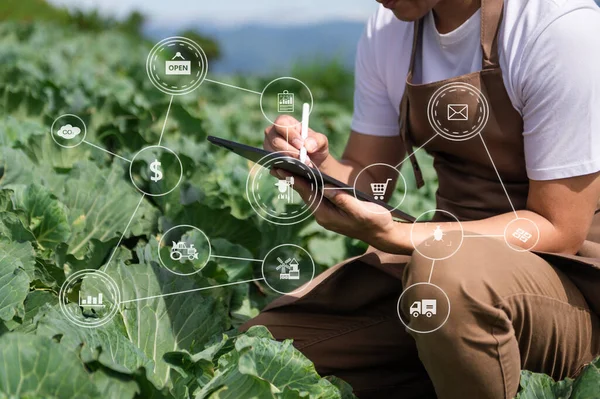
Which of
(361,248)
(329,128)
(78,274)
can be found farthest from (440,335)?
(329,128)

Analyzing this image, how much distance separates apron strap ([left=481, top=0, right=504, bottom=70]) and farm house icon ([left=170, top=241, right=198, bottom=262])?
899 millimetres

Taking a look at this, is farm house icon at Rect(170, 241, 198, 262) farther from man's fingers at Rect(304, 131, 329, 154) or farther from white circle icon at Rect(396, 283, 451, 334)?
white circle icon at Rect(396, 283, 451, 334)

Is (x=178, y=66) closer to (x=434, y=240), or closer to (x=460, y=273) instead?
(x=434, y=240)

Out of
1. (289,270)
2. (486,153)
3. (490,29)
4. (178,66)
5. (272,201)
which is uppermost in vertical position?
(490,29)

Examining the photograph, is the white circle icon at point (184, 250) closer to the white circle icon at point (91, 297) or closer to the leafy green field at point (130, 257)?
the leafy green field at point (130, 257)

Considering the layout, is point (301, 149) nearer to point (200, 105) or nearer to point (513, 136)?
point (513, 136)

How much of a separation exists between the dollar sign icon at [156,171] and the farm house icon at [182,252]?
1.27 ft

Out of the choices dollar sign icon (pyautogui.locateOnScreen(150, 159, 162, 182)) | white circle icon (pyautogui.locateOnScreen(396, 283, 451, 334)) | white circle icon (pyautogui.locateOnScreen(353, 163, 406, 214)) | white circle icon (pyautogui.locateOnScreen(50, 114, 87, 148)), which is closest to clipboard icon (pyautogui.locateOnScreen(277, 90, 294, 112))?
white circle icon (pyautogui.locateOnScreen(353, 163, 406, 214))

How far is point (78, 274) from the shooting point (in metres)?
2.08

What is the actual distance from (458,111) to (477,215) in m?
0.28

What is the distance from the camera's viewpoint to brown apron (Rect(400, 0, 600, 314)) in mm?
1846

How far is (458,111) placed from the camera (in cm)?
194

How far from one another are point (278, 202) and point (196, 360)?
117 cm

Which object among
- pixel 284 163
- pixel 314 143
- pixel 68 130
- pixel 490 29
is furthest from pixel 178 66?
pixel 68 130
